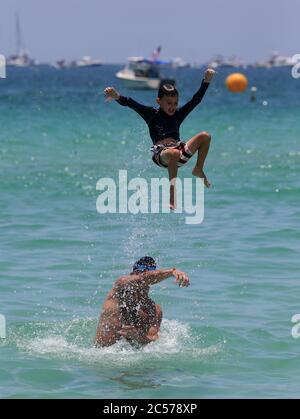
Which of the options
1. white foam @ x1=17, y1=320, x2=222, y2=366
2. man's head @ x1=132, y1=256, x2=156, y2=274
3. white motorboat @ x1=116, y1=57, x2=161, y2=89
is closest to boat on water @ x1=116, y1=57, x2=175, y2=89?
white motorboat @ x1=116, y1=57, x2=161, y2=89

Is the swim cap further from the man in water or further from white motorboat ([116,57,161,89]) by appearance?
white motorboat ([116,57,161,89])

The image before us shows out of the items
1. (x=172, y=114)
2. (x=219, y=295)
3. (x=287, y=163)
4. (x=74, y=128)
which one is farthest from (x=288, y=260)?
(x=74, y=128)

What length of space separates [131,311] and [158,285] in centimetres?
393

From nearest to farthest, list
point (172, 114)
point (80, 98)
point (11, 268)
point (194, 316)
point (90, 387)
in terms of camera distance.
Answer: point (90, 387) < point (172, 114) < point (194, 316) < point (11, 268) < point (80, 98)

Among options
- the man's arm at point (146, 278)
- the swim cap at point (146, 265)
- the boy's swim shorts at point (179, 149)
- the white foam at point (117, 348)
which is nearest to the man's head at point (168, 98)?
the boy's swim shorts at point (179, 149)

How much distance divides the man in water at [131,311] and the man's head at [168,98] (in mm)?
1846

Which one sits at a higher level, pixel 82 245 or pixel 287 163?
pixel 287 163

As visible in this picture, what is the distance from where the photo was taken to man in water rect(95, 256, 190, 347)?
45.2 feet

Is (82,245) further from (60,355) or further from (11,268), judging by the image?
(60,355)

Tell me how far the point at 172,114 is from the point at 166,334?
3.09m

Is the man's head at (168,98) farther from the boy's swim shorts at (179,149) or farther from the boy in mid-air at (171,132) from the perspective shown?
the boy's swim shorts at (179,149)

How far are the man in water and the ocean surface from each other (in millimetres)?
190

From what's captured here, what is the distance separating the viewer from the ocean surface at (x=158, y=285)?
1326 cm

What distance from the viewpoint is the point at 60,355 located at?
1418cm
